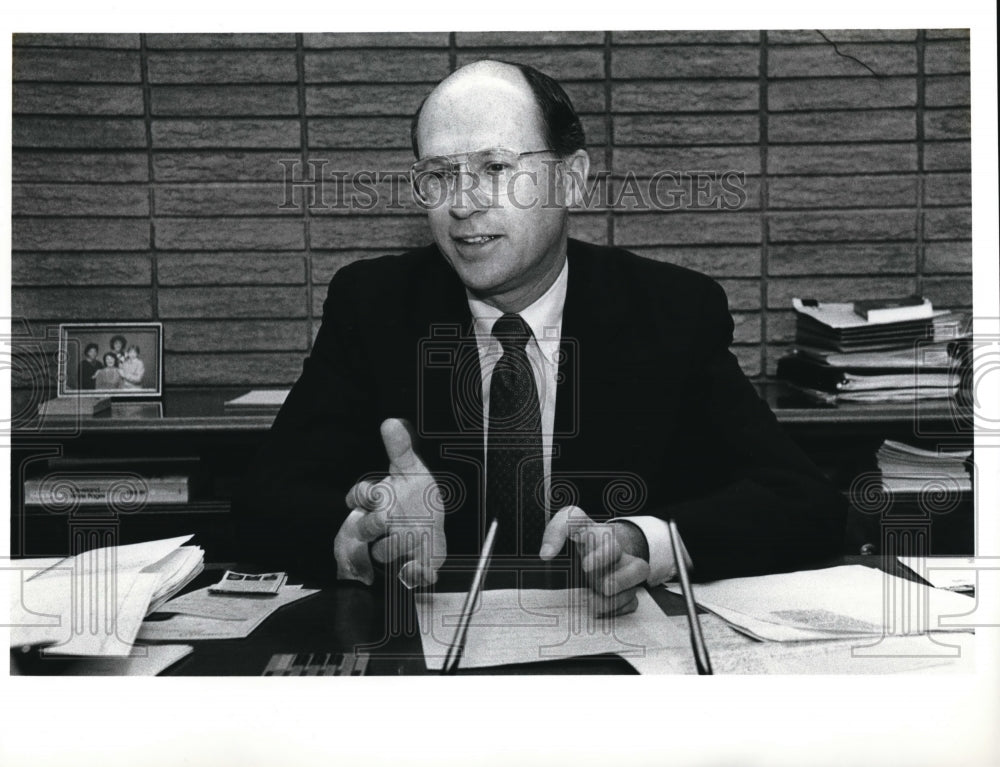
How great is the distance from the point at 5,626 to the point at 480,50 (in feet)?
5.11

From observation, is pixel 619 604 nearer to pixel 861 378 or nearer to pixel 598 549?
pixel 598 549

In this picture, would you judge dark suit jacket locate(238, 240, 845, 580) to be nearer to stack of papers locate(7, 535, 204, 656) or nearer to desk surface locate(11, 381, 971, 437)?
desk surface locate(11, 381, 971, 437)

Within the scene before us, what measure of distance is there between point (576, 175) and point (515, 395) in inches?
18.7

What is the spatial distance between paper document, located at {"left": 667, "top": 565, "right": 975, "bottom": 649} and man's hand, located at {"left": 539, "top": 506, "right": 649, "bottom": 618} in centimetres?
8

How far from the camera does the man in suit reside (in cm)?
196

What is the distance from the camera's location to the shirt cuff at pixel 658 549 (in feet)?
6.00

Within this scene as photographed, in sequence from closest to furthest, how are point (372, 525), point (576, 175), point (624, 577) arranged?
point (624, 577) < point (372, 525) < point (576, 175)

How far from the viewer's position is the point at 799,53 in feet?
6.72

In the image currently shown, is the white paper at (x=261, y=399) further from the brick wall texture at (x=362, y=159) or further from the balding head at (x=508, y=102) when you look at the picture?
the balding head at (x=508, y=102)

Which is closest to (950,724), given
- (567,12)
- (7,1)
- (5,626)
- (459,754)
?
(459,754)

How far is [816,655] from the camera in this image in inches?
74.7

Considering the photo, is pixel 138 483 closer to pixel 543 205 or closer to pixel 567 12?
pixel 543 205

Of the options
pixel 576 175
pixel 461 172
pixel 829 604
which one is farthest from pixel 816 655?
pixel 461 172
